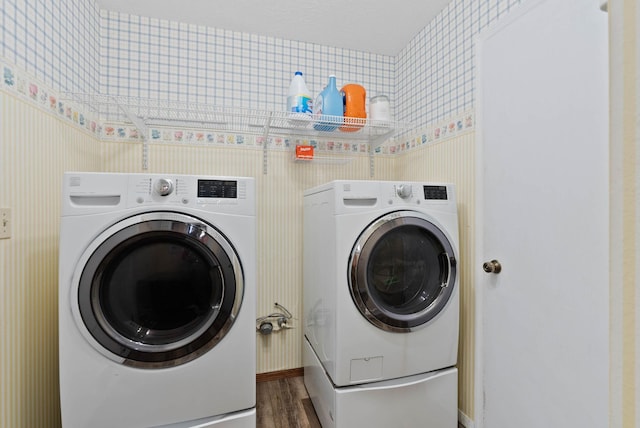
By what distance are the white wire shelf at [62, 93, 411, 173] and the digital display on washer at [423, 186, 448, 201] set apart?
1.78 feet

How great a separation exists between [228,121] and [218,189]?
0.92 meters

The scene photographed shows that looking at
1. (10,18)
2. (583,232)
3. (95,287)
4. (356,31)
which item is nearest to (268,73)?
(356,31)

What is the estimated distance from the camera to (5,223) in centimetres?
105

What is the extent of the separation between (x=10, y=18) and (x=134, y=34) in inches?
34.2

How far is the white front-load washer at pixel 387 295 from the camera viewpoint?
1358mm

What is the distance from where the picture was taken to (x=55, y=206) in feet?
4.42

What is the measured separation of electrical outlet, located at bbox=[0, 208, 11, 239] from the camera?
3.37 feet

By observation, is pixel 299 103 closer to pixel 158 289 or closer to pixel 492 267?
pixel 158 289

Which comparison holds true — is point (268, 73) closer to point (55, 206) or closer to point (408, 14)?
point (408, 14)

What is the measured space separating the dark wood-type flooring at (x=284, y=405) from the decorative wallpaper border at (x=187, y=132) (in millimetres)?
1581

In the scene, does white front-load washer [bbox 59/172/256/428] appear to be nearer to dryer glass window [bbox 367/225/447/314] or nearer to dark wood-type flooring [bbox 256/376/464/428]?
dark wood-type flooring [bbox 256/376/464/428]

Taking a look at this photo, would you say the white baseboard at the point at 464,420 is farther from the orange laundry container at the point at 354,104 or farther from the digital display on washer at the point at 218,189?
the orange laundry container at the point at 354,104

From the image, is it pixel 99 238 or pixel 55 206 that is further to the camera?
pixel 55 206

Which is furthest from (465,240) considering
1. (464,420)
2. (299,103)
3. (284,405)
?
(284,405)
